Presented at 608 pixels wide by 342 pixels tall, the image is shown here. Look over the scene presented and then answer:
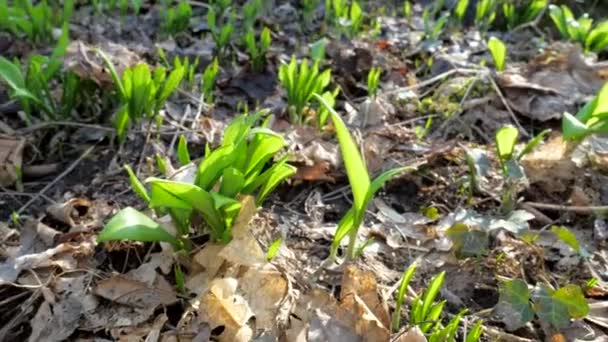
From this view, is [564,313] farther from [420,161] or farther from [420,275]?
[420,161]

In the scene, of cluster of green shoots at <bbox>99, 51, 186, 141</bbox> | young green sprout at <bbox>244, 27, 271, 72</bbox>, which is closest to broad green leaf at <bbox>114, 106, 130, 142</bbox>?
cluster of green shoots at <bbox>99, 51, 186, 141</bbox>

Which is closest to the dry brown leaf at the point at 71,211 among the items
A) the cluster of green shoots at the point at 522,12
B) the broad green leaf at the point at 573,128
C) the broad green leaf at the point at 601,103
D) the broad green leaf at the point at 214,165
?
the broad green leaf at the point at 214,165

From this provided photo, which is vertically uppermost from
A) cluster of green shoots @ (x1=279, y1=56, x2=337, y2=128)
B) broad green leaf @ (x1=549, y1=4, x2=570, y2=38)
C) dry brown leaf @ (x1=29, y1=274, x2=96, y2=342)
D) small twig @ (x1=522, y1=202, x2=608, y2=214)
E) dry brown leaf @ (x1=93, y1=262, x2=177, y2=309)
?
cluster of green shoots @ (x1=279, y1=56, x2=337, y2=128)

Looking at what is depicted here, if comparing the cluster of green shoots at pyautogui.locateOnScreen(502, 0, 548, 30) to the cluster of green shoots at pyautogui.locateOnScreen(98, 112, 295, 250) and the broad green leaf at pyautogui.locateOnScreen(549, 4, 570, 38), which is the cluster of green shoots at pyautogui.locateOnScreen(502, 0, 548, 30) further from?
the cluster of green shoots at pyautogui.locateOnScreen(98, 112, 295, 250)

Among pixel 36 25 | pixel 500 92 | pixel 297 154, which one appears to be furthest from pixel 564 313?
pixel 36 25

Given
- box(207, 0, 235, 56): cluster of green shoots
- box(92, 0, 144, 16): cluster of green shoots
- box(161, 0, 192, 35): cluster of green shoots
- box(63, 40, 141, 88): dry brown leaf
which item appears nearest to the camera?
box(63, 40, 141, 88): dry brown leaf

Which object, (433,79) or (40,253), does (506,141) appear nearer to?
(433,79)

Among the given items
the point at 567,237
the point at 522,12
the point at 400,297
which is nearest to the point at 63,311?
the point at 400,297
